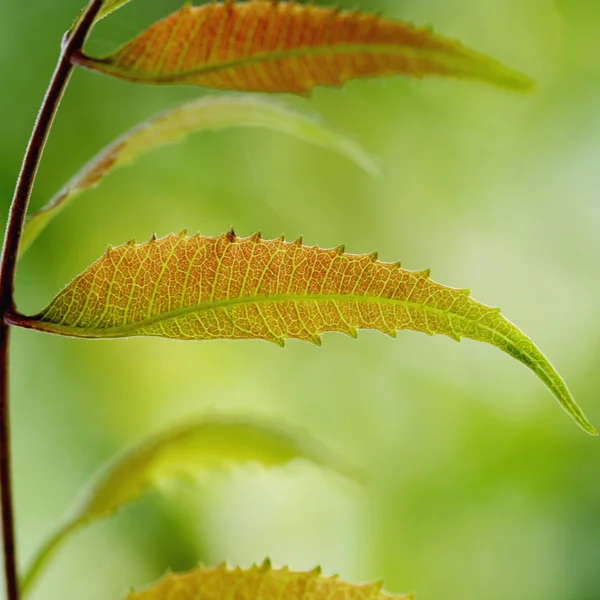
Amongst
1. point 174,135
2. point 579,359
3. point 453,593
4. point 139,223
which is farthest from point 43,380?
point 174,135

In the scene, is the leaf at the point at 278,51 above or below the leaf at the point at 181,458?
above

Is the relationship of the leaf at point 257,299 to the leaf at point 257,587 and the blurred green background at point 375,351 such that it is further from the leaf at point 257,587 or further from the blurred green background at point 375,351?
the blurred green background at point 375,351

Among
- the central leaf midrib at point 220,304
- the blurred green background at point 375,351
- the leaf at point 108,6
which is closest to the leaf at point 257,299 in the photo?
the central leaf midrib at point 220,304

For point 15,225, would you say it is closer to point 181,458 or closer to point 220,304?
point 220,304

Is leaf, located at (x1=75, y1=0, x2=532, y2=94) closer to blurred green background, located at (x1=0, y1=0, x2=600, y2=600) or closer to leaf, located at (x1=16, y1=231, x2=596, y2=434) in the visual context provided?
leaf, located at (x1=16, y1=231, x2=596, y2=434)

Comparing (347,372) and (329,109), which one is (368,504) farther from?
(329,109)

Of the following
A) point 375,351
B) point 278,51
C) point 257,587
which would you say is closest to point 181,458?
point 257,587

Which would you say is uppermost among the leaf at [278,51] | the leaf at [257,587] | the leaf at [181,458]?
the leaf at [278,51]
